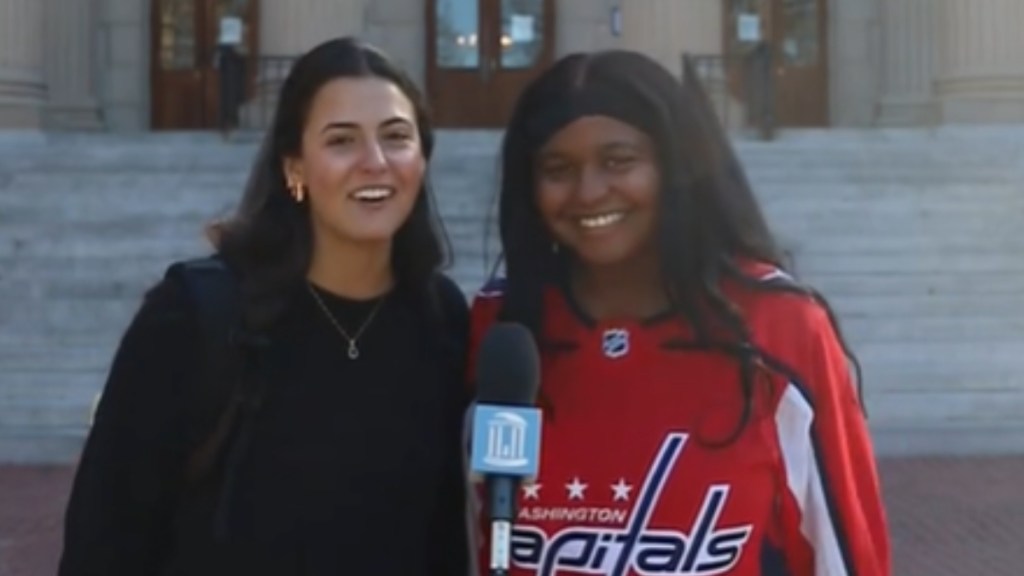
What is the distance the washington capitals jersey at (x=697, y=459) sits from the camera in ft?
7.96

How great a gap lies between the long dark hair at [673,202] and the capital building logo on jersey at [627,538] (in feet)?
0.54

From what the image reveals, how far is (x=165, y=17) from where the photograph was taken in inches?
893

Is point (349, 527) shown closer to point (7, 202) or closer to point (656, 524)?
point (656, 524)

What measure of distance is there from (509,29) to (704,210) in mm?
20082

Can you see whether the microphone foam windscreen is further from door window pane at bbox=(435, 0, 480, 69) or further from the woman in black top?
door window pane at bbox=(435, 0, 480, 69)

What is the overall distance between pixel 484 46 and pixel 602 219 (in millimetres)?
20065

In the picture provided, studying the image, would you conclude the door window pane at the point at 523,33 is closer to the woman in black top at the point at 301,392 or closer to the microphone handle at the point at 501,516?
the woman in black top at the point at 301,392

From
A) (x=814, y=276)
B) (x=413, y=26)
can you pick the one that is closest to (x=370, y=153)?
(x=814, y=276)

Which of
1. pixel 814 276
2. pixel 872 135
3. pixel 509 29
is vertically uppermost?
pixel 509 29

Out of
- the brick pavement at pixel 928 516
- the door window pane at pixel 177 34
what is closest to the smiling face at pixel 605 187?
the brick pavement at pixel 928 516

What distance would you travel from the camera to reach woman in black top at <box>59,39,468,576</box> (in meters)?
2.56

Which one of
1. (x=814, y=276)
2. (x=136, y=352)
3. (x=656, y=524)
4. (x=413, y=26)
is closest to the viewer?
(x=656, y=524)

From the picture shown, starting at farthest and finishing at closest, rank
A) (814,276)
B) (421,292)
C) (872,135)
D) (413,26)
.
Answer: (413,26)
(872,135)
(814,276)
(421,292)

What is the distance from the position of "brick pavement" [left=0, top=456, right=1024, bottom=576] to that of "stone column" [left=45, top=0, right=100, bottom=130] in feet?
37.2
